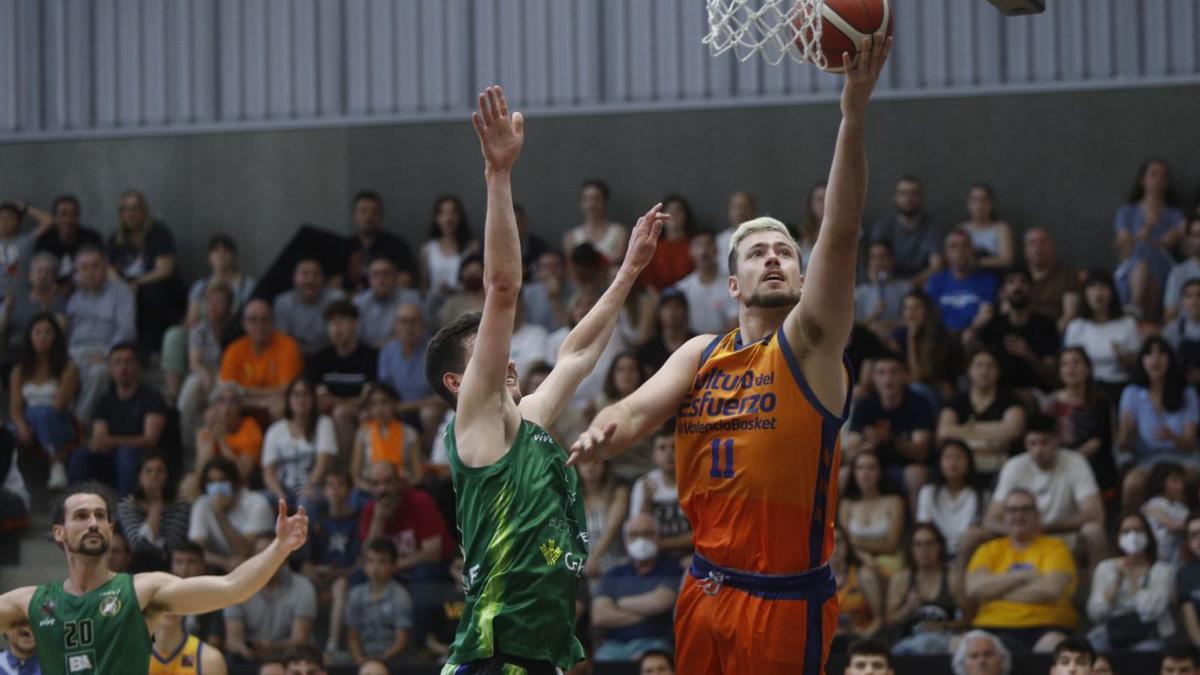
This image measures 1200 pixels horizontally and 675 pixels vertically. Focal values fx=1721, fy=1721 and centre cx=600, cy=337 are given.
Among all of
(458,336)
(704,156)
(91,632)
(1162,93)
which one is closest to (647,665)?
(91,632)

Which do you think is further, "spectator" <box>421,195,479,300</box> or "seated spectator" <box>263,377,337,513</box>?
"spectator" <box>421,195,479,300</box>

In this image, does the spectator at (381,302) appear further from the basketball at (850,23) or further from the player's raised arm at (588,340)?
the basketball at (850,23)

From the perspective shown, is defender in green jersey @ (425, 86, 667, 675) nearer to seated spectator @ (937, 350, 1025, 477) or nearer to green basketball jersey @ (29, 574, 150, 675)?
green basketball jersey @ (29, 574, 150, 675)

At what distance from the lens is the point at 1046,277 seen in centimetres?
1396

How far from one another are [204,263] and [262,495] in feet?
16.0

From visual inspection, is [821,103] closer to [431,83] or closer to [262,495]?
[431,83]

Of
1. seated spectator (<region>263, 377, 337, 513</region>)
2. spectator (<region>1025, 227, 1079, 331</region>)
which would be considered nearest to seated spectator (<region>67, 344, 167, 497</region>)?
seated spectator (<region>263, 377, 337, 513</region>)

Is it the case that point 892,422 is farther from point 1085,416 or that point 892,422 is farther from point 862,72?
point 862,72

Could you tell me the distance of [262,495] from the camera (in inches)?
499

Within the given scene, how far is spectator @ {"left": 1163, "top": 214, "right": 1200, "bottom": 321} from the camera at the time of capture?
43.4 feet

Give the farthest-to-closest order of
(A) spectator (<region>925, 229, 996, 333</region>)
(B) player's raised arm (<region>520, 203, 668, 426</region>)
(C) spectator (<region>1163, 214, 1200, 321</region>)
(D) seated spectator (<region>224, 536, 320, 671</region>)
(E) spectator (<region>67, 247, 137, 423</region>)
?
(E) spectator (<region>67, 247, 137, 423</region>), (A) spectator (<region>925, 229, 996, 333</region>), (C) spectator (<region>1163, 214, 1200, 321</region>), (D) seated spectator (<region>224, 536, 320, 671</region>), (B) player's raised arm (<region>520, 203, 668, 426</region>)

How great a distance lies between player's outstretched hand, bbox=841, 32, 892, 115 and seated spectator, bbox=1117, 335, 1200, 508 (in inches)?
279

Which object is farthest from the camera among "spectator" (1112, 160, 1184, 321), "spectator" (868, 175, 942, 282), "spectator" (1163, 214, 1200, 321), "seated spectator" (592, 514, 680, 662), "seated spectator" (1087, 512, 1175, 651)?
"spectator" (868, 175, 942, 282)

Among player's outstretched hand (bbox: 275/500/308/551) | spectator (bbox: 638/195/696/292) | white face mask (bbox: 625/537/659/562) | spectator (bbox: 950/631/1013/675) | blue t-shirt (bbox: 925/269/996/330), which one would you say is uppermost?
spectator (bbox: 638/195/696/292)
